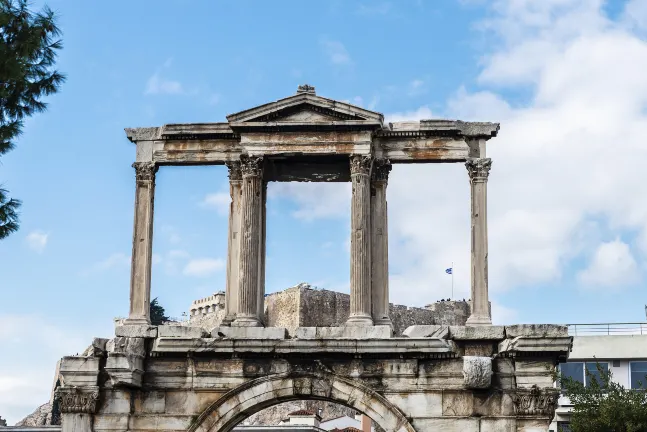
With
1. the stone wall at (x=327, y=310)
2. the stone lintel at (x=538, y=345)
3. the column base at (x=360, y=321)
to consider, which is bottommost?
the stone lintel at (x=538, y=345)

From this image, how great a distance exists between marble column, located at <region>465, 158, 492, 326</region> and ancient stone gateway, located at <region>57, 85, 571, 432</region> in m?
0.02

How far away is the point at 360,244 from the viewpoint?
21.5 m

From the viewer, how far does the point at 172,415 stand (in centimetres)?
2105

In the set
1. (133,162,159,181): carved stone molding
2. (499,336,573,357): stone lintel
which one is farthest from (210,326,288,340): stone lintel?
(499,336,573,357): stone lintel

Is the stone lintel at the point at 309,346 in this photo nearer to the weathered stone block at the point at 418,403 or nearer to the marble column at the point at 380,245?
the weathered stone block at the point at 418,403

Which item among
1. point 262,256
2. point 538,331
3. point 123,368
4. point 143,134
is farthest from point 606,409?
point 143,134

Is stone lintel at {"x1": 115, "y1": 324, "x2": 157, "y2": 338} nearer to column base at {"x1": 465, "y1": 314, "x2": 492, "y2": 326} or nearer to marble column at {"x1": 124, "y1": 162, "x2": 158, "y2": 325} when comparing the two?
marble column at {"x1": 124, "y1": 162, "x2": 158, "y2": 325}

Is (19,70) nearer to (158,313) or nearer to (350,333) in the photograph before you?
(350,333)

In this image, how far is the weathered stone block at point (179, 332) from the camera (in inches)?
833

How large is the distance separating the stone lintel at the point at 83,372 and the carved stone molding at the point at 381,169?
17.8 ft

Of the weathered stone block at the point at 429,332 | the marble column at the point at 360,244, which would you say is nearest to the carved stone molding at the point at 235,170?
the marble column at the point at 360,244

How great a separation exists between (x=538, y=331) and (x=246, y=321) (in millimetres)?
4557

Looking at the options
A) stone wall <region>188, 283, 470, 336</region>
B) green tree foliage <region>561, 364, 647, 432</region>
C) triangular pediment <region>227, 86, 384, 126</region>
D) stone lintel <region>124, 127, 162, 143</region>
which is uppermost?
stone wall <region>188, 283, 470, 336</region>

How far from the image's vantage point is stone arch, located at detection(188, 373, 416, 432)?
20.7m
